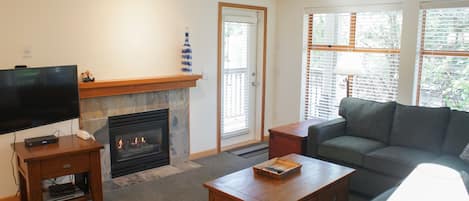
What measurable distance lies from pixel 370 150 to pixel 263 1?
2.78 m

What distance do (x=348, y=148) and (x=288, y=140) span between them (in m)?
0.69

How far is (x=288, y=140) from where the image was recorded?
4438mm

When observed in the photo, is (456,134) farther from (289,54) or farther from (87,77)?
(87,77)

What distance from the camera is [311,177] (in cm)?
312

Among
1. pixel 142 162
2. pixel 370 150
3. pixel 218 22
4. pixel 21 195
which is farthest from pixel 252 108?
pixel 21 195

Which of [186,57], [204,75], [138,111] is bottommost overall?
[138,111]

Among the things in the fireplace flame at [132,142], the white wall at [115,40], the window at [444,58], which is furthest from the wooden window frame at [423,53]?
the fireplace flame at [132,142]

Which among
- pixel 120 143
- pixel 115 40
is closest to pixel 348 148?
pixel 120 143

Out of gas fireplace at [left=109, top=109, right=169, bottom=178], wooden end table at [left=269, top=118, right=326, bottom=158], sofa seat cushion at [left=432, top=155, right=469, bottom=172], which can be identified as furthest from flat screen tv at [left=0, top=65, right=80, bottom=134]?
sofa seat cushion at [left=432, top=155, right=469, bottom=172]

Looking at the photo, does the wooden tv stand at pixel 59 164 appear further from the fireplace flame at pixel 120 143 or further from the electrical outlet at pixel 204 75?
the electrical outlet at pixel 204 75

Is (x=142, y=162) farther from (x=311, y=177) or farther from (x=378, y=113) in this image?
(x=378, y=113)

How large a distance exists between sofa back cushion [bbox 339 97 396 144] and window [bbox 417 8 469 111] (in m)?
0.69

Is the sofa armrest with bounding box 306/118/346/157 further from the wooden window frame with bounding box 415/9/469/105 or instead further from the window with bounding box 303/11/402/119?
the wooden window frame with bounding box 415/9/469/105

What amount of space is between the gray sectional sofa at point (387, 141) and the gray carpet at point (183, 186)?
1.19 feet
